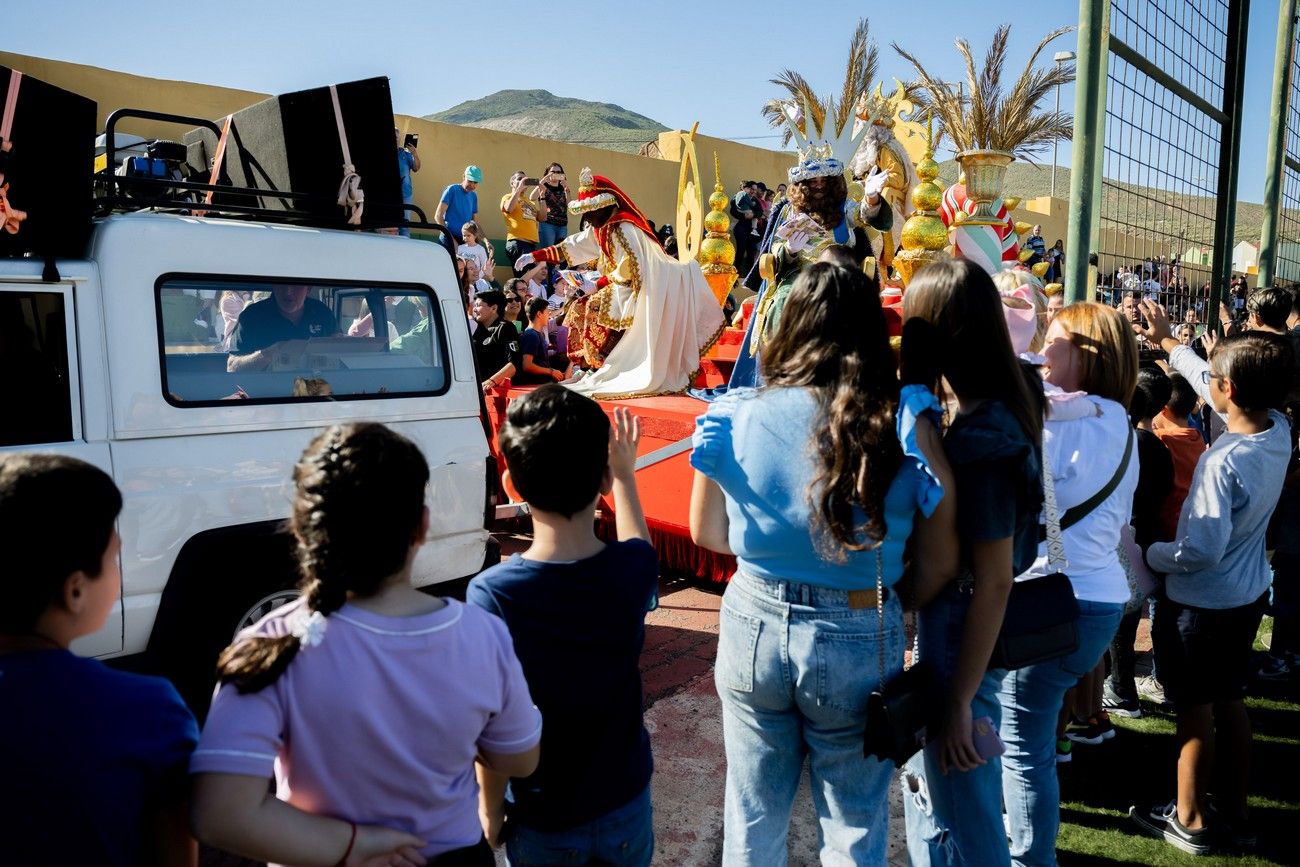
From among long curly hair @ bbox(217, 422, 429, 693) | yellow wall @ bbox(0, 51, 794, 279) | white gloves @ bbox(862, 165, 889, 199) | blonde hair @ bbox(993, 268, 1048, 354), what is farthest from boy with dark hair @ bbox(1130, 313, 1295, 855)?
yellow wall @ bbox(0, 51, 794, 279)

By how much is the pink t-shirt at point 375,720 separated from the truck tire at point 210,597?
2016mm

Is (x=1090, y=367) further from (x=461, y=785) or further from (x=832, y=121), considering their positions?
(x=832, y=121)

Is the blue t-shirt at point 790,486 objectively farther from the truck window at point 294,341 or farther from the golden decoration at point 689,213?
the golden decoration at point 689,213

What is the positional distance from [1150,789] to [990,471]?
2.28 metres

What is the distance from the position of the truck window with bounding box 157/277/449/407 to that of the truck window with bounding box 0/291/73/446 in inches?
12.1

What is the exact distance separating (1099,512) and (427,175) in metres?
13.3

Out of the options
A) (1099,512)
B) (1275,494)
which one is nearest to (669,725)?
(1099,512)

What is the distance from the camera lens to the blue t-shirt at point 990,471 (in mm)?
1861

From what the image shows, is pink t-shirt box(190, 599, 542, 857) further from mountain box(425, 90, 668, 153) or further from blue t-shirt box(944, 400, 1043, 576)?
mountain box(425, 90, 668, 153)

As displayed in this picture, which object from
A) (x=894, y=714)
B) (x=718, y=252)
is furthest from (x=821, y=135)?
(x=894, y=714)

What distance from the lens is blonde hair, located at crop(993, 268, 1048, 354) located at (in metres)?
3.21

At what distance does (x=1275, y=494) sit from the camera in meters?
3.01

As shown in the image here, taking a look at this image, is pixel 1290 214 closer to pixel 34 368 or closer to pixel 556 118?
pixel 34 368

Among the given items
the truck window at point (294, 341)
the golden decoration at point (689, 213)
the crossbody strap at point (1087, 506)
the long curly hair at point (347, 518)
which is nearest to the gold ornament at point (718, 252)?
the golden decoration at point (689, 213)
